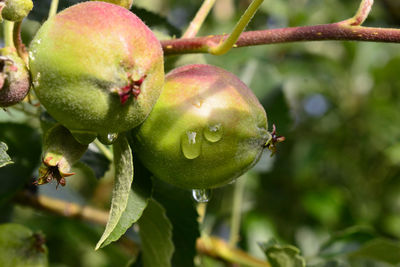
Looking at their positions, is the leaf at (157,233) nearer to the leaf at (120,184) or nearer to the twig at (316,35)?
the leaf at (120,184)

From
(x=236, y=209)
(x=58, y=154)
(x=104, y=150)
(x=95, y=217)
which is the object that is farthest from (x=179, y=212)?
(x=236, y=209)

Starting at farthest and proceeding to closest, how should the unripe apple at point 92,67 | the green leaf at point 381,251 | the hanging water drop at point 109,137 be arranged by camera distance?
the green leaf at point 381,251
the hanging water drop at point 109,137
the unripe apple at point 92,67

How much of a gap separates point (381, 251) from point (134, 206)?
1.03m

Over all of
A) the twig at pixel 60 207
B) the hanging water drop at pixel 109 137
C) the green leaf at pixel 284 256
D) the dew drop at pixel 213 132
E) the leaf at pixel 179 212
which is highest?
the dew drop at pixel 213 132

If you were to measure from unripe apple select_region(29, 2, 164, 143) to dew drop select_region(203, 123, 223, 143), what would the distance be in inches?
6.2

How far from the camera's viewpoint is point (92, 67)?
2.96 feet

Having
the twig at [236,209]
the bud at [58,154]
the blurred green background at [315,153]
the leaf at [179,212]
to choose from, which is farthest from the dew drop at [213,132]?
the blurred green background at [315,153]

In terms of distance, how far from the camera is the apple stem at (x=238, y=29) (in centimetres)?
100

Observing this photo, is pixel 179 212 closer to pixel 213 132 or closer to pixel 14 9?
pixel 213 132

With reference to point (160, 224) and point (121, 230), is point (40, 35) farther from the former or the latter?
point (160, 224)

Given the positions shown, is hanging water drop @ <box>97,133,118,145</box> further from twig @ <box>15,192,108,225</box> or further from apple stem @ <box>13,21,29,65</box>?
twig @ <box>15,192,108,225</box>

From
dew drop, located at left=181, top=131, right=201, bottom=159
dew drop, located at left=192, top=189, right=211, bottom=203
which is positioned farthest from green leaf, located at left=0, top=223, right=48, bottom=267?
dew drop, located at left=181, top=131, right=201, bottom=159

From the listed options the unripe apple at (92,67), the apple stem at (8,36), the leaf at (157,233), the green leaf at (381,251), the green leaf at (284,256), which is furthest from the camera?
the green leaf at (381,251)

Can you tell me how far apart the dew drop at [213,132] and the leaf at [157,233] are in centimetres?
27
